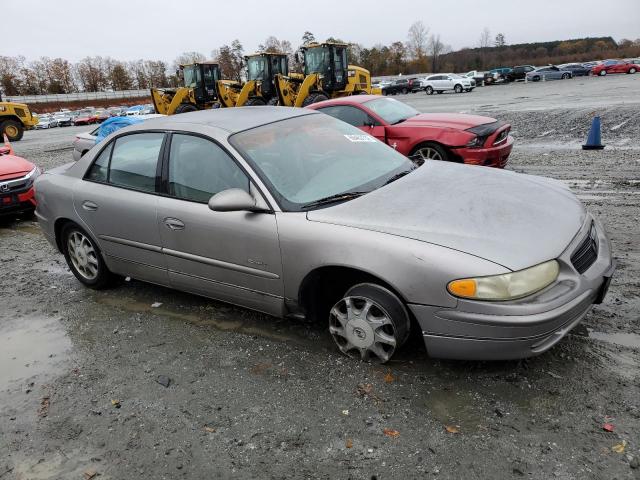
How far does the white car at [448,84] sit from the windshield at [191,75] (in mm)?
22880

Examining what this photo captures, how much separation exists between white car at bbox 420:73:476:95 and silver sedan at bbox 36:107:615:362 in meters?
39.0

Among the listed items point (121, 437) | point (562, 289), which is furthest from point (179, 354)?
point (562, 289)

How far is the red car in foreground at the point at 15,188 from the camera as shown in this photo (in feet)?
25.0

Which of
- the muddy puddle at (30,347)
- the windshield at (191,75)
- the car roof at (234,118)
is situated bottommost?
the muddy puddle at (30,347)

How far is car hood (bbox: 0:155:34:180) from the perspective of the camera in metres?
7.72

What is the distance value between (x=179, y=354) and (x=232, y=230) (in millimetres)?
974

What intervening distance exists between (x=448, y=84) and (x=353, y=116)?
1389 inches

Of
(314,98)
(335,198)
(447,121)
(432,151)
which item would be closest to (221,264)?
(335,198)

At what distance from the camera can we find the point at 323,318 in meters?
3.59

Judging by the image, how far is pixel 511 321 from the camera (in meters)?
2.66

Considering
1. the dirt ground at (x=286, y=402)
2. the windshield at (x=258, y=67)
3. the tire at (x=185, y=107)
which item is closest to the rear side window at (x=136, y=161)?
the dirt ground at (x=286, y=402)

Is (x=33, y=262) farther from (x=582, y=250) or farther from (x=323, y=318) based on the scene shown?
(x=582, y=250)

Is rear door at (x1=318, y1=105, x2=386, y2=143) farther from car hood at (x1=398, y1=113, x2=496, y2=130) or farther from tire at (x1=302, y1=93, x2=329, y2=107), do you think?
tire at (x1=302, y1=93, x2=329, y2=107)

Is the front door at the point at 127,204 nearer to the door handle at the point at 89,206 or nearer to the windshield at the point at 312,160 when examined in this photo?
the door handle at the point at 89,206
